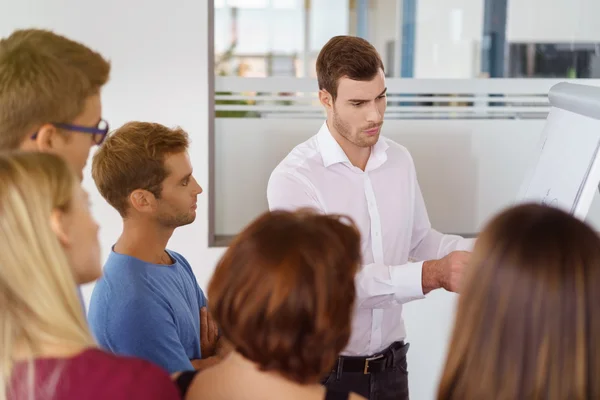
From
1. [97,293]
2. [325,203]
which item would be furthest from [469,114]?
[97,293]

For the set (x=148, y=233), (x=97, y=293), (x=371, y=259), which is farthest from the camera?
(x=371, y=259)

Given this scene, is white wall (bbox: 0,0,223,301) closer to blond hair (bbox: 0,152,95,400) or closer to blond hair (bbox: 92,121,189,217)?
blond hair (bbox: 92,121,189,217)

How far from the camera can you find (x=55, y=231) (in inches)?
47.9

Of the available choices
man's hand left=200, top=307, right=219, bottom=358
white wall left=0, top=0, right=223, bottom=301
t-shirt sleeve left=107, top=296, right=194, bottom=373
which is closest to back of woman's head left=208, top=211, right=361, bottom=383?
t-shirt sleeve left=107, top=296, right=194, bottom=373

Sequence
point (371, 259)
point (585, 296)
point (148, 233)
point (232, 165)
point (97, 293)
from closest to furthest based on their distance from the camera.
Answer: point (585, 296) < point (97, 293) < point (148, 233) < point (371, 259) < point (232, 165)

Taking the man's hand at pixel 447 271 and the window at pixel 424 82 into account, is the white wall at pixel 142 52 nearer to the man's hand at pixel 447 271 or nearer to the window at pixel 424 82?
the window at pixel 424 82

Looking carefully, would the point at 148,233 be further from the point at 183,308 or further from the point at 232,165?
the point at 232,165

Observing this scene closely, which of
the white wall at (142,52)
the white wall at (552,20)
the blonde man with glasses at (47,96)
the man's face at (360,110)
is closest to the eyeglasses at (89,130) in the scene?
the blonde man with glasses at (47,96)

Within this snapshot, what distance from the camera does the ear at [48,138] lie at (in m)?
1.54

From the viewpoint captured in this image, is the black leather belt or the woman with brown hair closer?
the woman with brown hair

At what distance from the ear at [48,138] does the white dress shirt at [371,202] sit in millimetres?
976

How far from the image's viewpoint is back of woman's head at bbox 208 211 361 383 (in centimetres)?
117

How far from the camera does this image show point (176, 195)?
2102mm

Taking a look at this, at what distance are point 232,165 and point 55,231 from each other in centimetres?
243
